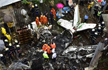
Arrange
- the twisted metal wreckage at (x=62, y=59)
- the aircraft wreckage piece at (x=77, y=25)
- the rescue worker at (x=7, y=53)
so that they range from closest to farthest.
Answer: the rescue worker at (x=7, y=53), the twisted metal wreckage at (x=62, y=59), the aircraft wreckage piece at (x=77, y=25)

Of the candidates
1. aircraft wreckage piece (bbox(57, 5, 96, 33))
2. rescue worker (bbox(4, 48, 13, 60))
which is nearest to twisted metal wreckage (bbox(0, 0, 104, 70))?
rescue worker (bbox(4, 48, 13, 60))

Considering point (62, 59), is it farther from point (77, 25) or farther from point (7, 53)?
point (7, 53)

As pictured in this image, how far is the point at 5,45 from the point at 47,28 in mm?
3696

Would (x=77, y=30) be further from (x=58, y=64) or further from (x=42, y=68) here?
(x=42, y=68)

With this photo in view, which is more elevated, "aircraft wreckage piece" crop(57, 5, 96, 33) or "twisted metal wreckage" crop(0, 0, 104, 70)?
"aircraft wreckage piece" crop(57, 5, 96, 33)

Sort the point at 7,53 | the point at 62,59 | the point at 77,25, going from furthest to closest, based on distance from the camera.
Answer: the point at 77,25, the point at 62,59, the point at 7,53

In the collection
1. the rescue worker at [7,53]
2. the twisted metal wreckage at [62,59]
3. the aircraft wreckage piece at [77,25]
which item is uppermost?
the aircraft wreckage piece at [77,25]

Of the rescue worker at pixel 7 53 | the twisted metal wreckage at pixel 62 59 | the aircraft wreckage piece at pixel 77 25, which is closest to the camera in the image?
the rescue worker at pixel 7 53

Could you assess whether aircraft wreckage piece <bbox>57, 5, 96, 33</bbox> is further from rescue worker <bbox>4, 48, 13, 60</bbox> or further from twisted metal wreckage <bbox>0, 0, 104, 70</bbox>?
rescue worker <bbox>4, 48, 13, 60</bbox>

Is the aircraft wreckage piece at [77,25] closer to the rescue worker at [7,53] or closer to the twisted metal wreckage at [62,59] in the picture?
the twisted metal wreckage at [62,59]

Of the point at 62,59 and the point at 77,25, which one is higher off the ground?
the point at 77,25

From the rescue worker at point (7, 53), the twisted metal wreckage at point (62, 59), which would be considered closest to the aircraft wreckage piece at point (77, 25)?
the twisted metal wreckage at point (62, 59)

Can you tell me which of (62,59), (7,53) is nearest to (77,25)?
(62,59)

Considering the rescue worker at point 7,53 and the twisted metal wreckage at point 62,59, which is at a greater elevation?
the rescue worker at point 7,53
